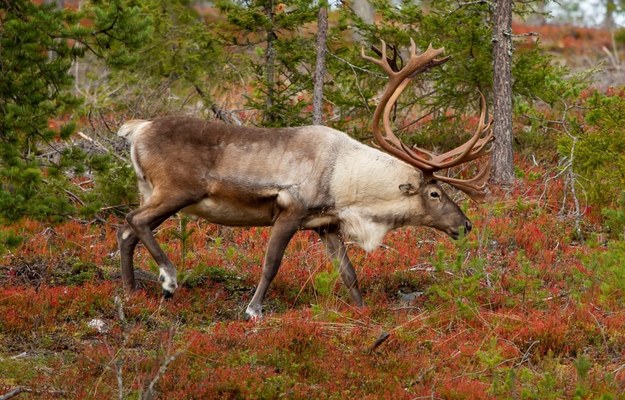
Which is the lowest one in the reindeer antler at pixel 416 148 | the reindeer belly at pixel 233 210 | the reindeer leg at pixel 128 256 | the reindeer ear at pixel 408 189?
the reindeer leg at pixel 128 256

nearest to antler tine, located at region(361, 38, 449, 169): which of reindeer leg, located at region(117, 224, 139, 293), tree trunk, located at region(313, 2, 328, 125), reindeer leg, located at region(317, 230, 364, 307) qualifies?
reindeer leg, located at region(317, 230, 364, 307)

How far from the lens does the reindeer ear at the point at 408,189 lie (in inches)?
347

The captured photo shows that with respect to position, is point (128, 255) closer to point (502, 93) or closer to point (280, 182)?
point (280, 182)

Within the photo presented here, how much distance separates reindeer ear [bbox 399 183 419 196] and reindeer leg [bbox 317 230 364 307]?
0.78 metres

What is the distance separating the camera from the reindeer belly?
27.9ft

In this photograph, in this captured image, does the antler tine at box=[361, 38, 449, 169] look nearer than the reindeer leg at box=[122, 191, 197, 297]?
No

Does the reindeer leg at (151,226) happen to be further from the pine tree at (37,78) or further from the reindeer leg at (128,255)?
the pine tree at (37,78)

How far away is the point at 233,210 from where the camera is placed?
8562 millimetres

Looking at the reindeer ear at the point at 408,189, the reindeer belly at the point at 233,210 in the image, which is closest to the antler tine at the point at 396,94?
the reindeer ear at the point at 408,189

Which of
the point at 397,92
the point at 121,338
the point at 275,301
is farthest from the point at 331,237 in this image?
the point at 121,338

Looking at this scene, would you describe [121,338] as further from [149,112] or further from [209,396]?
[149,112]

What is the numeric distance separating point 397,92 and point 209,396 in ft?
13.0

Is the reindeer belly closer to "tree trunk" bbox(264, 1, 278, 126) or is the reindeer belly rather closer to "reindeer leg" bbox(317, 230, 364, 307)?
"reindeer leg" bbox(317, 230, 364, 307)

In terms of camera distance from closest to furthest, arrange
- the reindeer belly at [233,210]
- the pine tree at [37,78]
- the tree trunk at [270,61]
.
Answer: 1. the pine tree at [37,78]
2. the reindeer belly at [233,210]
3. the tree trunk at [270,61]
